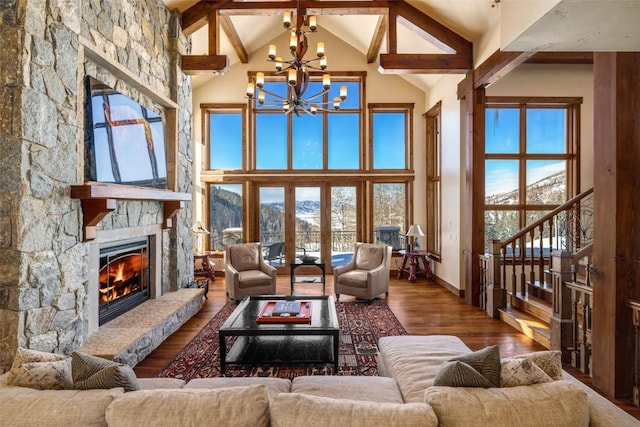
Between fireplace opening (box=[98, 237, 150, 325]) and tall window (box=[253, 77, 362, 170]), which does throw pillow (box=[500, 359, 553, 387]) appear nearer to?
fireplace opening (box=[98, 237, 150, 325])

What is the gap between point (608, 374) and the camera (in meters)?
2.72

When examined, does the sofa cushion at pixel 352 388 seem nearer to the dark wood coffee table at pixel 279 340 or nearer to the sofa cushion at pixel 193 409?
the sofa cushion at pixel 193 409

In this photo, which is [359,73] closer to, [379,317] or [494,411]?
[379,317]

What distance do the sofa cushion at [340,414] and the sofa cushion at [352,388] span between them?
0.51 m

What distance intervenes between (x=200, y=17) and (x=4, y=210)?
4150mm

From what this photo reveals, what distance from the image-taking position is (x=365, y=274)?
562 centimetres

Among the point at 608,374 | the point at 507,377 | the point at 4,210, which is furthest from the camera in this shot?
the point at 608,374

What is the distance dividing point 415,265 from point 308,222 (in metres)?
2.42

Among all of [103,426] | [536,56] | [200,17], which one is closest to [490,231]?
[536,56]

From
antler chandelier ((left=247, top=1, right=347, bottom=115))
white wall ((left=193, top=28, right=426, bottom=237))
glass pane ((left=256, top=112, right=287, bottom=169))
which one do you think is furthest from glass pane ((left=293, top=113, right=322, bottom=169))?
antler chandelier ((left=247, top=1, right=347, bottom=115))

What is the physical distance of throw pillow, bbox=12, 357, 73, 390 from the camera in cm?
160

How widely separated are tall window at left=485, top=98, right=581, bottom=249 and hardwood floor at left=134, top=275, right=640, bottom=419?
1.85m

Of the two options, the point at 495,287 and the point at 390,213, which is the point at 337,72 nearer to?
the point at 390,213

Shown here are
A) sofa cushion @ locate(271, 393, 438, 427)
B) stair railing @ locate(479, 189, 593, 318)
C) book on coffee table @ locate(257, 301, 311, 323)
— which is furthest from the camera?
stair railing @ locate(479, 189, 593, 318)
